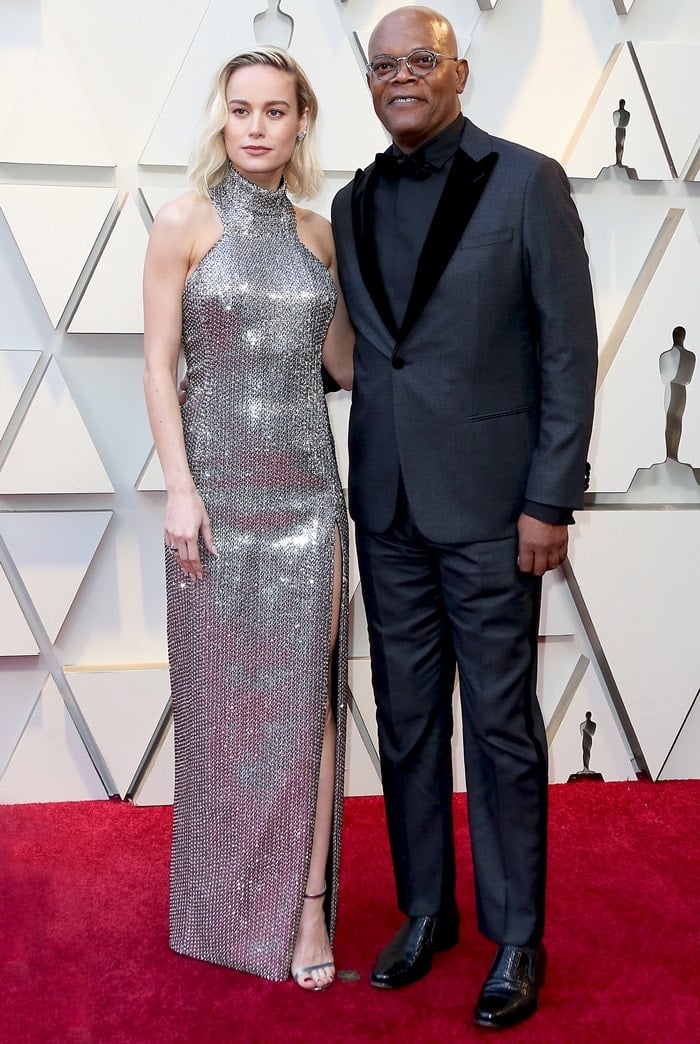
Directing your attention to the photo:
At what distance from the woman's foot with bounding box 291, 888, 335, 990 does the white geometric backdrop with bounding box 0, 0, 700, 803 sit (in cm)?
91

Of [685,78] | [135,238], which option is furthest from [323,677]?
[685,78]

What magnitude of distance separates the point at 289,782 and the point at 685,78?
2135mm

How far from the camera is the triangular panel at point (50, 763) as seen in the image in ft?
9.96

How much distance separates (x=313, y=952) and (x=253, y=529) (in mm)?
842

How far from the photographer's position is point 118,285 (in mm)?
2840

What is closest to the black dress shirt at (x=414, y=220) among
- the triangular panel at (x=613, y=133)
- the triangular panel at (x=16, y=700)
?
the triangular panel at (x=613, y=133)

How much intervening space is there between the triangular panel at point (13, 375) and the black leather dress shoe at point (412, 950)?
1.64 meters

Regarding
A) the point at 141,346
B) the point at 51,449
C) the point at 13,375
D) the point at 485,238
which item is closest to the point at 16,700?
the point at 51,449

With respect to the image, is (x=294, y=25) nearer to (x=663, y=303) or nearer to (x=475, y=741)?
(x=663, y=303)

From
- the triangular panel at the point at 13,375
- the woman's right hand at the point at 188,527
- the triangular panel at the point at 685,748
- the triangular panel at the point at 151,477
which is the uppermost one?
the triangular panel at the point at 13,375

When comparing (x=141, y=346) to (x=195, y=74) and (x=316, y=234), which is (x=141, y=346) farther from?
(x=316, y=234)

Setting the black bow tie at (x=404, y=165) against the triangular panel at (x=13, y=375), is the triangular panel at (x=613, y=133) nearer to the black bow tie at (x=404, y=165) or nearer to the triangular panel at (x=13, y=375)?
the black bow tie at (x=404, y=165)

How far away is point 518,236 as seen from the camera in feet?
6.23

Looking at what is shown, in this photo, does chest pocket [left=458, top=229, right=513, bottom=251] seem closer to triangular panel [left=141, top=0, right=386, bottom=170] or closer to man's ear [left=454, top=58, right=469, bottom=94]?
man's ear [left=454, top=58, right=469, bottom=94]
